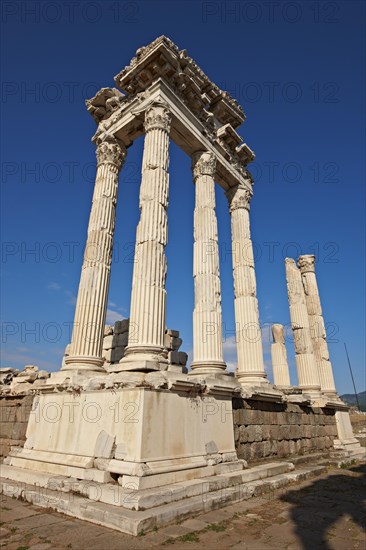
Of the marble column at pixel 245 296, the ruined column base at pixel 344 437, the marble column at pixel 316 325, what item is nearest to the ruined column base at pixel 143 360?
the marble column at pixel 245 296

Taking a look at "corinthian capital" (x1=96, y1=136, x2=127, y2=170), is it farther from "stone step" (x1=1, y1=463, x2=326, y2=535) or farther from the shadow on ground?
the shadow on ground

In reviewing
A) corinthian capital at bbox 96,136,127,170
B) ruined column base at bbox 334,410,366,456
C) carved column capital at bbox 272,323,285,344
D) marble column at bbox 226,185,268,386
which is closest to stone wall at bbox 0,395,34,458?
marble column at bbox 226,185,268,386

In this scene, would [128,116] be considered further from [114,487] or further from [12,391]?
[114,487]

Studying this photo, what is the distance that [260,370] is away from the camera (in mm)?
12453

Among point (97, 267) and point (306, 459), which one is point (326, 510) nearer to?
point (306, 459)

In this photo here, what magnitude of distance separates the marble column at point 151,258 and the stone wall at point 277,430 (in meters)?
3.57

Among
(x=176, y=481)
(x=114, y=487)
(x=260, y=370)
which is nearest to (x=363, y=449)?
(x=260, y=370)

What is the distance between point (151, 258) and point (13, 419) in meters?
6.67

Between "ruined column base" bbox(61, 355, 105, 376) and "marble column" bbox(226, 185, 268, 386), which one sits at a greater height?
"marble column" bbox(226, 185, 268, 386)

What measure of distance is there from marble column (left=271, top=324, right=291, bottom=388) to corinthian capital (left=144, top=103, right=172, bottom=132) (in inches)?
633

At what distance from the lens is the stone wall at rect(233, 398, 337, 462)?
33.0 ft

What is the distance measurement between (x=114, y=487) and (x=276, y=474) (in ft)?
16.1

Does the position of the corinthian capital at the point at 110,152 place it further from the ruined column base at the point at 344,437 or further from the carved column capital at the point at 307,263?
the ruined column base at the point at 344,437

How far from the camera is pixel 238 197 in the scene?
15.8 m
